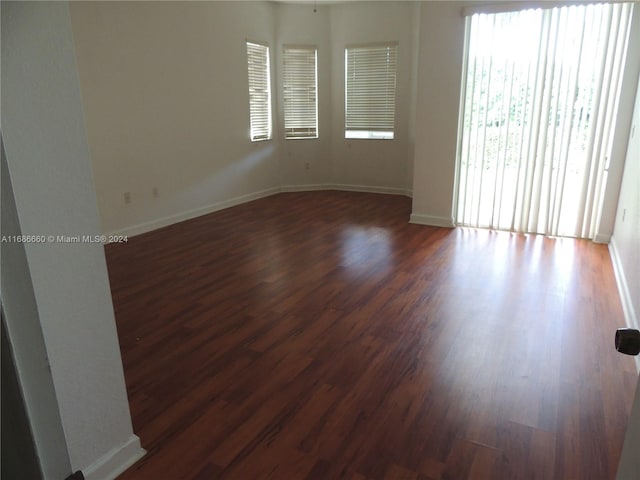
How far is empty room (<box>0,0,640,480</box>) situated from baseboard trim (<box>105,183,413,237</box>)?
48 mm

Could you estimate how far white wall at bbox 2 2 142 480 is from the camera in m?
1.31

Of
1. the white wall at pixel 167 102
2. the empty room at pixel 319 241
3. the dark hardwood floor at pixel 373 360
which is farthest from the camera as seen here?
the white wall at pixel 167 102

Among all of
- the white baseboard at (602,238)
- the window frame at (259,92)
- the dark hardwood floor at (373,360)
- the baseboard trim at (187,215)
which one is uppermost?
the window frame at (259,92)

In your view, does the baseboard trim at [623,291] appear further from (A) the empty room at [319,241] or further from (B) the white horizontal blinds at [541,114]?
(B) the white horizontal blinds at [541,114]

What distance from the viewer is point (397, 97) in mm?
7074

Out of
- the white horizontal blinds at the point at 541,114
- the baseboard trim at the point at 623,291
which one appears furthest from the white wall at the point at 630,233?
the white horizontal blinds at the point at 541,114

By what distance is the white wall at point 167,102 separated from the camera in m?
4.58

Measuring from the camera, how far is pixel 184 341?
2764 millimetres

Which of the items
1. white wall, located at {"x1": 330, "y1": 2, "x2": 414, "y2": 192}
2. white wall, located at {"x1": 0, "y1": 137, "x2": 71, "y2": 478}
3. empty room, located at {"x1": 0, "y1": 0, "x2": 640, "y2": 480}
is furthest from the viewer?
white wall, located at {"x1": 330, "y1": 2, "x2": 414, "y2": 192}

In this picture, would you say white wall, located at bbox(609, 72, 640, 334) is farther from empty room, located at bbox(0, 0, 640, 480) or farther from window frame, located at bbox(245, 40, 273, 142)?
window frame, located at bbox(245, 40, 273, 142)

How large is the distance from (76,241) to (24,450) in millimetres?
726

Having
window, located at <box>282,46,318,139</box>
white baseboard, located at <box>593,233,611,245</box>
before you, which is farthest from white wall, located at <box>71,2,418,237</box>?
white baseboard, located at <box>593,233,611,245</box>

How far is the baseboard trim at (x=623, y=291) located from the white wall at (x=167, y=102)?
4681 mm

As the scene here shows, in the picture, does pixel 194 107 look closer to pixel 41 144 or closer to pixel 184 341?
pixel 184 341
